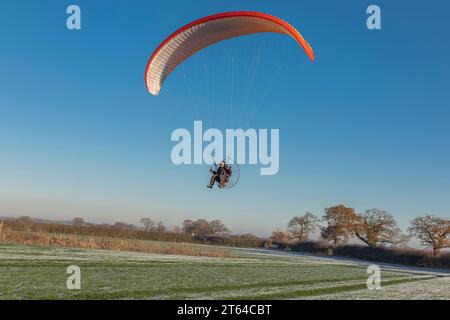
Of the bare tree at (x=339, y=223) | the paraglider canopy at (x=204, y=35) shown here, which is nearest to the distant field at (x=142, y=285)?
the paraglider canopy at (x=204, y=35)

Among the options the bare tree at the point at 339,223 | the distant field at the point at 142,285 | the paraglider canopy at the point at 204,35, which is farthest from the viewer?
the bare tree at the point at 339,223

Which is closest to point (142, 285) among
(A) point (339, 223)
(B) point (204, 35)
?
(B) point (204, 35)

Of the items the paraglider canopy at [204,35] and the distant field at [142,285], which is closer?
the distant field at [142,285]

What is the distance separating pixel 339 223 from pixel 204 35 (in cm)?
5239

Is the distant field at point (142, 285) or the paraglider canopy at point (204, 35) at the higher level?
the paraglider canopy at point (204, 35)

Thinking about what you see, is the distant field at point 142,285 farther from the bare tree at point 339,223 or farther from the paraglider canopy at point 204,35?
the bare tree at point 339,223

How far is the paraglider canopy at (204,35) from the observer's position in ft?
57.4

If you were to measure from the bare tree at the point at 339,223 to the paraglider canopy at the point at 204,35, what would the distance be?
47.5 m

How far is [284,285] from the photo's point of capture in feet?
47.4

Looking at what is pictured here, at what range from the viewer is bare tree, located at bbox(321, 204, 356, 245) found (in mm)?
63219

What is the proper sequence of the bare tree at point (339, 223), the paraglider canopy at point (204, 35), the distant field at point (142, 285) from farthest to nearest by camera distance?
the bare tree at point (339, 223)
the paraglider canopy at point (204, 35)
the distant field at point (142, 285)

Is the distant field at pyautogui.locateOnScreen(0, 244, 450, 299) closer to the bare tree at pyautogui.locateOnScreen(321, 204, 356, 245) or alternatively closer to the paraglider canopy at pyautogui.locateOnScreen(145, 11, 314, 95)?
the paraglider canopy at pyautogui.locateOnScreen(145, 11, 314, 95)

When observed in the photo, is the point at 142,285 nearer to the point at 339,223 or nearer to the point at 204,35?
the point at 204,35

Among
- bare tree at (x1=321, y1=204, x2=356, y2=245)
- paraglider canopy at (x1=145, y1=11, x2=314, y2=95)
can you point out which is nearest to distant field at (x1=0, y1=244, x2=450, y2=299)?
A: paraglider canopy at (x1=145, y1=11, x2=314, y2=95)
